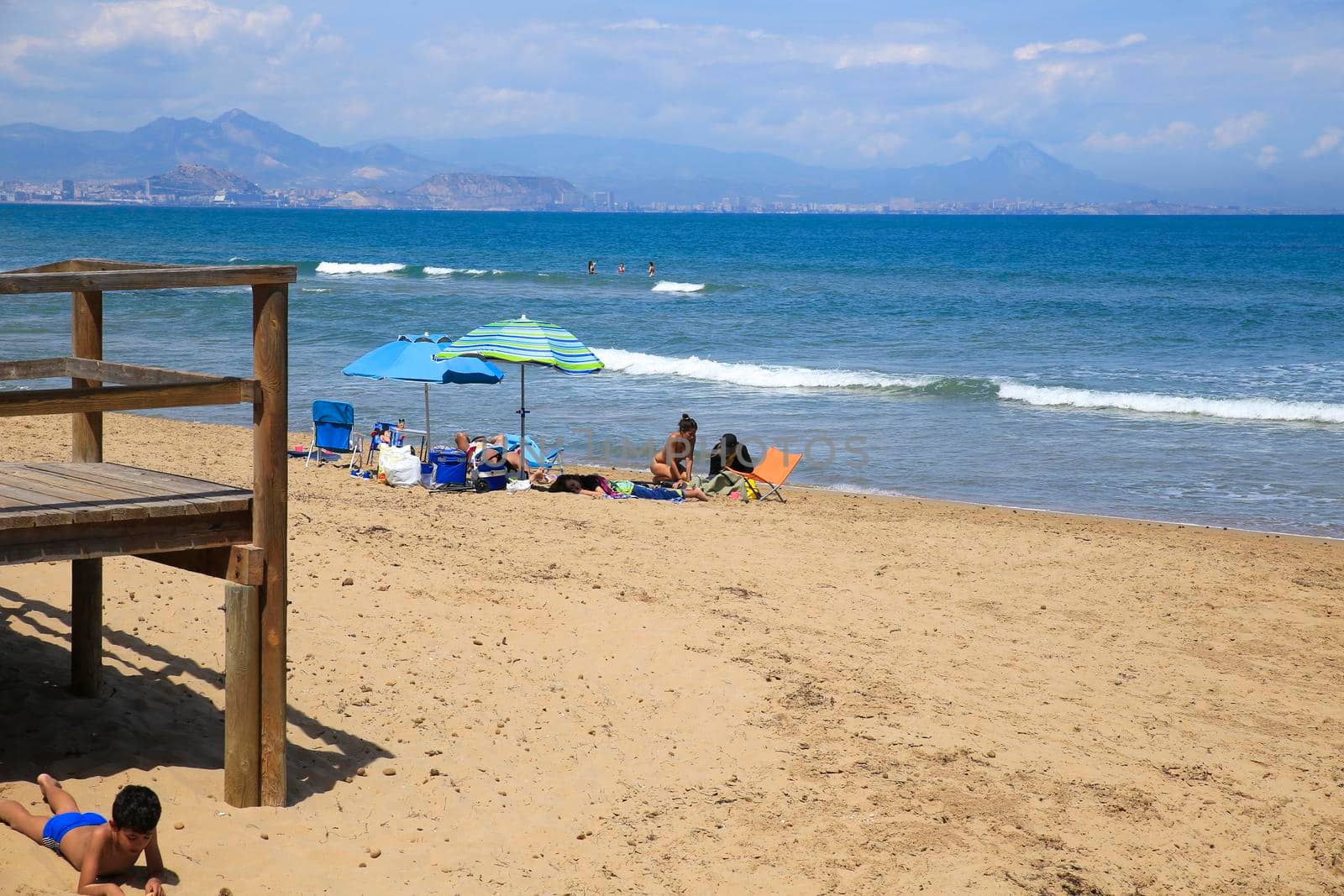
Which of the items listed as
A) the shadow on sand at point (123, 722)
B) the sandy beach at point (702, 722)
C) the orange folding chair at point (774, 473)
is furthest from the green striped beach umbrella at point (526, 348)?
the shadow on sand at point (123, 722)

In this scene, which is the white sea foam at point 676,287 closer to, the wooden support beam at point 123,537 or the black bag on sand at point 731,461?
the black bag on sand at point 731,461

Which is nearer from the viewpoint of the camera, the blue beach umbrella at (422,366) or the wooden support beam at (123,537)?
the wooden support beam at (123,537)

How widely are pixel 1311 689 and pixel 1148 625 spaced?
3.93 feet

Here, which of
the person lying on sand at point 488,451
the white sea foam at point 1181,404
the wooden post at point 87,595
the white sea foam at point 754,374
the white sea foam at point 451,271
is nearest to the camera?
the wooden post at point 87,595

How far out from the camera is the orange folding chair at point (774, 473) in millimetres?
12414

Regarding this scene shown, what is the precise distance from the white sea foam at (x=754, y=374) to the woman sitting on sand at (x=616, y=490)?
1003cm

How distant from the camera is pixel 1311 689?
6.97 meters

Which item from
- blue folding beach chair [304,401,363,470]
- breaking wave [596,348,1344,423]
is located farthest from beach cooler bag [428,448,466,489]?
breaking wave [596,348,1344,423]

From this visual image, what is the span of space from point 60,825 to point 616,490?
807 centimetres

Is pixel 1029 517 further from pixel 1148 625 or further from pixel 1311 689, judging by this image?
pixel 1311 689

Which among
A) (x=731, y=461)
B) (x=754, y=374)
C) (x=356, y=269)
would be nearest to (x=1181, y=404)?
(x=754, y=374)

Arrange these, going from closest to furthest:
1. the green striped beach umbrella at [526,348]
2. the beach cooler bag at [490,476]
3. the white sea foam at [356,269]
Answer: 1. the beach cooler bag at [490,476]
2. the green striped beach umbrella at [526,348]
3. the white sea foam at [356,269]

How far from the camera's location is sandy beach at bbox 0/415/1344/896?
15.1 feet

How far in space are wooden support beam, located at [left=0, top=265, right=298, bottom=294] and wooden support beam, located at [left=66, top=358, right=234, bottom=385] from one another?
310 millimetres
